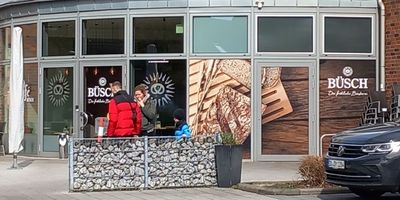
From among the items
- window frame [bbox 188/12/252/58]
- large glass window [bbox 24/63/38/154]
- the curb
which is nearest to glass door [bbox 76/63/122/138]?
large glass window [bbox 24/63/38/154]

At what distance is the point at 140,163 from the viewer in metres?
12.8

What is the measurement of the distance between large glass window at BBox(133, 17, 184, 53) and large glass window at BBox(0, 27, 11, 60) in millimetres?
4423

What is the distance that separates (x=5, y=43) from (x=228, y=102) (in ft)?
23.0

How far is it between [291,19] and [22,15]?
280 inches

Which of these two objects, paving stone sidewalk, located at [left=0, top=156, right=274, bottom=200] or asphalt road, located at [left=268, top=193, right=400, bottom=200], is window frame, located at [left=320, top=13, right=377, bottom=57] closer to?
paving stone sidewalk, located at [left=0, top=156, right=274, bottom=200]

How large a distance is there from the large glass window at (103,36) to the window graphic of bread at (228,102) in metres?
2.11

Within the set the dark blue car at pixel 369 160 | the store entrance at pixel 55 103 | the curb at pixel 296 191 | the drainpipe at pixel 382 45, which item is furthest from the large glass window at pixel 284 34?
A: the dark blue car at pixel 369 160

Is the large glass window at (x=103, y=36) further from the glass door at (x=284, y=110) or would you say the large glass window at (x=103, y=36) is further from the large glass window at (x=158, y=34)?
the glass door at (x=284, y=110)

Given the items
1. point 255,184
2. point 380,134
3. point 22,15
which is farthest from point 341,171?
point 22,15

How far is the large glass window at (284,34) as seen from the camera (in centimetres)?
1817

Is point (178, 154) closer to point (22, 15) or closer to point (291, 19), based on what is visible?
point (291, 19)

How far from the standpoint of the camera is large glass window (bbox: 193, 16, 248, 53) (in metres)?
18.1

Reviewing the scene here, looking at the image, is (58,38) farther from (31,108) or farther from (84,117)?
(84,117)

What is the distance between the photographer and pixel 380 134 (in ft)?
34.8
